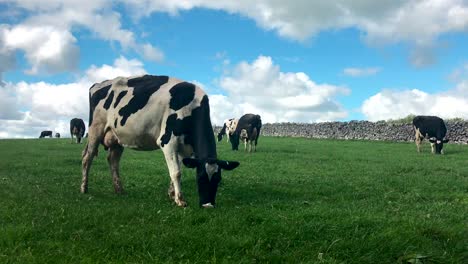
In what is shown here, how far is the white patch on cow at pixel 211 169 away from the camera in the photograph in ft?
32.1

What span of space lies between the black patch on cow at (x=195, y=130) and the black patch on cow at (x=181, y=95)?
287 millimetres

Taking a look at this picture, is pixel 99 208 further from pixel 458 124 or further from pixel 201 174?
pixel 458 124

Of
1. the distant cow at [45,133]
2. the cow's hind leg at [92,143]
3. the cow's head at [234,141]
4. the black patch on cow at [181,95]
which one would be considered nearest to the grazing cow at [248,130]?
the cow's head at [234,141]

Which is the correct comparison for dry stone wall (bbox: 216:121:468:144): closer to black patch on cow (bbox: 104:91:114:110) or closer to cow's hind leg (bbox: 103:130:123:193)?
cow's hind leg (bbox: 103:130:123:193)

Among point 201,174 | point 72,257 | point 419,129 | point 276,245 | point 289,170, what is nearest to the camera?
point 72,257

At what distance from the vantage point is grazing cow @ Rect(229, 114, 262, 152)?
29.6 m

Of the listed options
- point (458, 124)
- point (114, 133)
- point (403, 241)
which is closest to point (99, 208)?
point (114, 133)

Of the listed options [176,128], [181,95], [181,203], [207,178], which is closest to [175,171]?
[181,203]

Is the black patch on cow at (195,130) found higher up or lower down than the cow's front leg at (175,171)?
higher up

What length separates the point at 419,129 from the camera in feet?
107

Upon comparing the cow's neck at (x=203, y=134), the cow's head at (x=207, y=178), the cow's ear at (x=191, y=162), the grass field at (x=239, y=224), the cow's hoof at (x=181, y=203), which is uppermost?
the cow's neck at (x=203, y=134)

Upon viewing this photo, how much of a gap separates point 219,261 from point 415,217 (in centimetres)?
464

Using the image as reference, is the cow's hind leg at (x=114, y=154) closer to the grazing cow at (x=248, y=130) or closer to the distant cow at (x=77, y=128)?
the grazing cow at (x=248, y=130)

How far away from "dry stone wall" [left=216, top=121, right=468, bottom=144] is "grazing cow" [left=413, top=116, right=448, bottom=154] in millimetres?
9776
